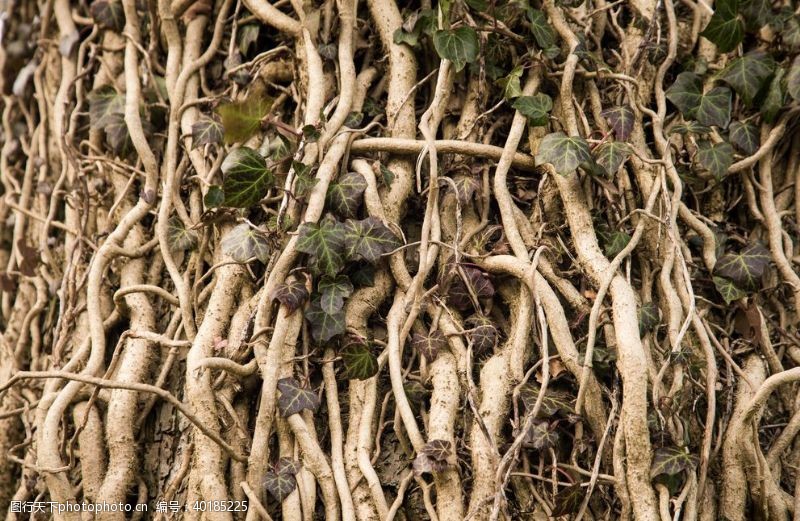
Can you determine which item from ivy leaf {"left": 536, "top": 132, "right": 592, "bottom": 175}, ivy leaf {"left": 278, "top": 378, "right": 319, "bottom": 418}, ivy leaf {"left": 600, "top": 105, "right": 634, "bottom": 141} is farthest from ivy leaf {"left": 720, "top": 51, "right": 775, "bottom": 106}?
ivy leaf {"left": 278, "top": 378, "right": 319, "bottom": 418}

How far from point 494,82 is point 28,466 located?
1720 millimetres

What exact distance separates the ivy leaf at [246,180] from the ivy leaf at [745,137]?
4.37 feet

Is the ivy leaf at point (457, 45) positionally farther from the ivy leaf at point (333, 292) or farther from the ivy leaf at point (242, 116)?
the ivy leaf at point (333, 292)

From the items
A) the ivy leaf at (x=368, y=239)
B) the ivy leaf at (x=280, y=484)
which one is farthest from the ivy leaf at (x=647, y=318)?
the ivy leaf at (x=280, y=484)

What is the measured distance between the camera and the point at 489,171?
6.35ft

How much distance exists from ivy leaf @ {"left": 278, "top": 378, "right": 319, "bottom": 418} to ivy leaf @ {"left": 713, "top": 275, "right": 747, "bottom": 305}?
1.14 metres

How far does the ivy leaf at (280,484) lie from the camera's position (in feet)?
5.37

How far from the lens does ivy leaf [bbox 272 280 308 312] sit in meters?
1.71

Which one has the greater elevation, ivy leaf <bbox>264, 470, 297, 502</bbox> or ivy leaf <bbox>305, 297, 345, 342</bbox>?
ivy leaf <bbox>305, 297, 345, 342</bbox>

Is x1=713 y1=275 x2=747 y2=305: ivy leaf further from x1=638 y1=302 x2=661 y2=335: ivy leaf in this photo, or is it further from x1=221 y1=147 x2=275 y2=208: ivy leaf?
x1=221 y1=147 x2=275 y2=208: ivy leaf

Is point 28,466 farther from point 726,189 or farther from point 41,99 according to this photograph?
point 726,189

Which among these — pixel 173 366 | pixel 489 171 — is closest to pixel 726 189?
pixel 489 171

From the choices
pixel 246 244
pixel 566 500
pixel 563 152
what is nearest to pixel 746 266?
pixel 563 152

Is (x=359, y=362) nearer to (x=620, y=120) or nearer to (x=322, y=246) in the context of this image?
(x=322, y=246)
